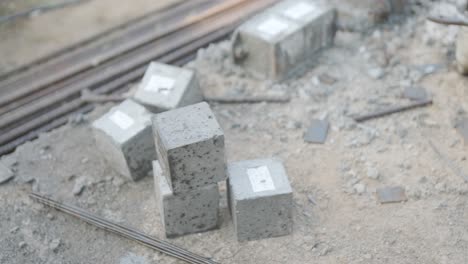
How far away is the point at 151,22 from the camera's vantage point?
342 inches

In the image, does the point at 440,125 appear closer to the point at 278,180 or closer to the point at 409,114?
the point at 409,114

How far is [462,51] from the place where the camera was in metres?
6.72

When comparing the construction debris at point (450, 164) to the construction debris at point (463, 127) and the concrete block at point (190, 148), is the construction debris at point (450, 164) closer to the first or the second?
the construction debris at point (463, 127)

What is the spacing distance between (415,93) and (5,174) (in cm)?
470

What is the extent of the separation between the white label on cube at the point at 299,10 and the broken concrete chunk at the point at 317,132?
4.96 feet

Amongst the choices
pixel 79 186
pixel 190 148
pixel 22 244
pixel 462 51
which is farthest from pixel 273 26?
pixel 22 244

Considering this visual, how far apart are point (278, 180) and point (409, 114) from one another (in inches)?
85.6

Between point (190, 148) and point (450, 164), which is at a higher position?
point (190, 148)

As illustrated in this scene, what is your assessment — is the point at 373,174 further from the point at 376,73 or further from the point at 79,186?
the point at 79,186

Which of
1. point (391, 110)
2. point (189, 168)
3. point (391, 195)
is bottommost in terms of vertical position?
point (391, 195)

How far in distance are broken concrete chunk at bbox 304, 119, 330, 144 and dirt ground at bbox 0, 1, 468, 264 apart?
0.08m

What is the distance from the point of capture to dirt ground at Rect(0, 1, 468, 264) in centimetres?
536

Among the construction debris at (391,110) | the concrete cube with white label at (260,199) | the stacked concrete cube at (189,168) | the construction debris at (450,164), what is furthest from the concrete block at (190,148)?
the construction debris at (450,164)

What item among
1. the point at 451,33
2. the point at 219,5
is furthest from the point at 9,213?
the point at 451,33
